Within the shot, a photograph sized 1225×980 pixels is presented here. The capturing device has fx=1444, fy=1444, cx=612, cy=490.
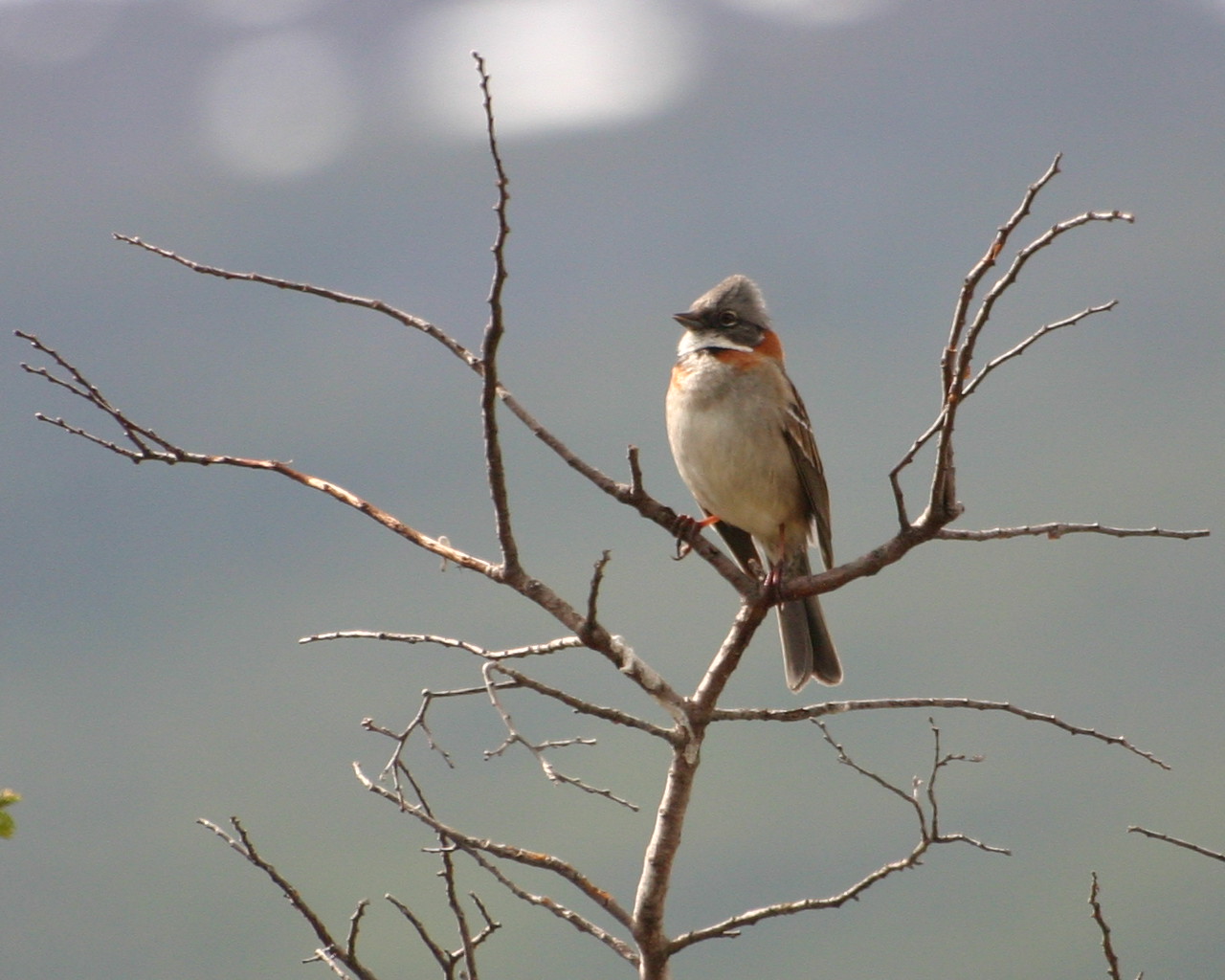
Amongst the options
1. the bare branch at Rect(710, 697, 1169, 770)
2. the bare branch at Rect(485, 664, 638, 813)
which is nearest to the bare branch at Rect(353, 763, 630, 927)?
the bare branch at Rect(485, 664, 638, 813)

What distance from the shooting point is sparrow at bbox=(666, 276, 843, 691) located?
525cm

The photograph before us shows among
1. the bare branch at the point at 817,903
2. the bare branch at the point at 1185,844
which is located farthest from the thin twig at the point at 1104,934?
the bare branch at the point at 817,903

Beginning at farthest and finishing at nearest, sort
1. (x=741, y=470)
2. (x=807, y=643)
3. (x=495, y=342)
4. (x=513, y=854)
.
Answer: (x=807, y=643), (x=741, y=470), (x=513, y=854), (x=495, y=342)

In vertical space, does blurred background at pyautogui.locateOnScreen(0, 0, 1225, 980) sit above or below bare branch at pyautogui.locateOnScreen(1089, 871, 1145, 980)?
above

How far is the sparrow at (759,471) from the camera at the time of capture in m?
5.25

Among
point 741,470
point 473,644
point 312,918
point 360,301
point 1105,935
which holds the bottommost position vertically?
point 312,918

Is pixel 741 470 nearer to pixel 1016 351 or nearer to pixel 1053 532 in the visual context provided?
pixel 1053 532

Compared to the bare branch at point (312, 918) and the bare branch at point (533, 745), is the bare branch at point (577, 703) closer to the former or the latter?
the bare branch at point (533, 745)

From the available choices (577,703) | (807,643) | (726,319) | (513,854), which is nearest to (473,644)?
(577,703)

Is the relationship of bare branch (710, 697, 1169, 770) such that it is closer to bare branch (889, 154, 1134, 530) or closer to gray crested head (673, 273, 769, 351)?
bare branch (889, 154, 1134, 530)

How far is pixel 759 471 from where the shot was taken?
17.2 ft

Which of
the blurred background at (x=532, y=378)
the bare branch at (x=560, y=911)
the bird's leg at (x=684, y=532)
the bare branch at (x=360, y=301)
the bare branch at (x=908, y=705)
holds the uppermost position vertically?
the blurred background at (x=532, y=378)

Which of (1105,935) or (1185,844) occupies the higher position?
(1185,844)

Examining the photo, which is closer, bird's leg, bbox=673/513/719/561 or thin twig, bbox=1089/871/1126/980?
thin twig, bbox=1089/871/1126/980
